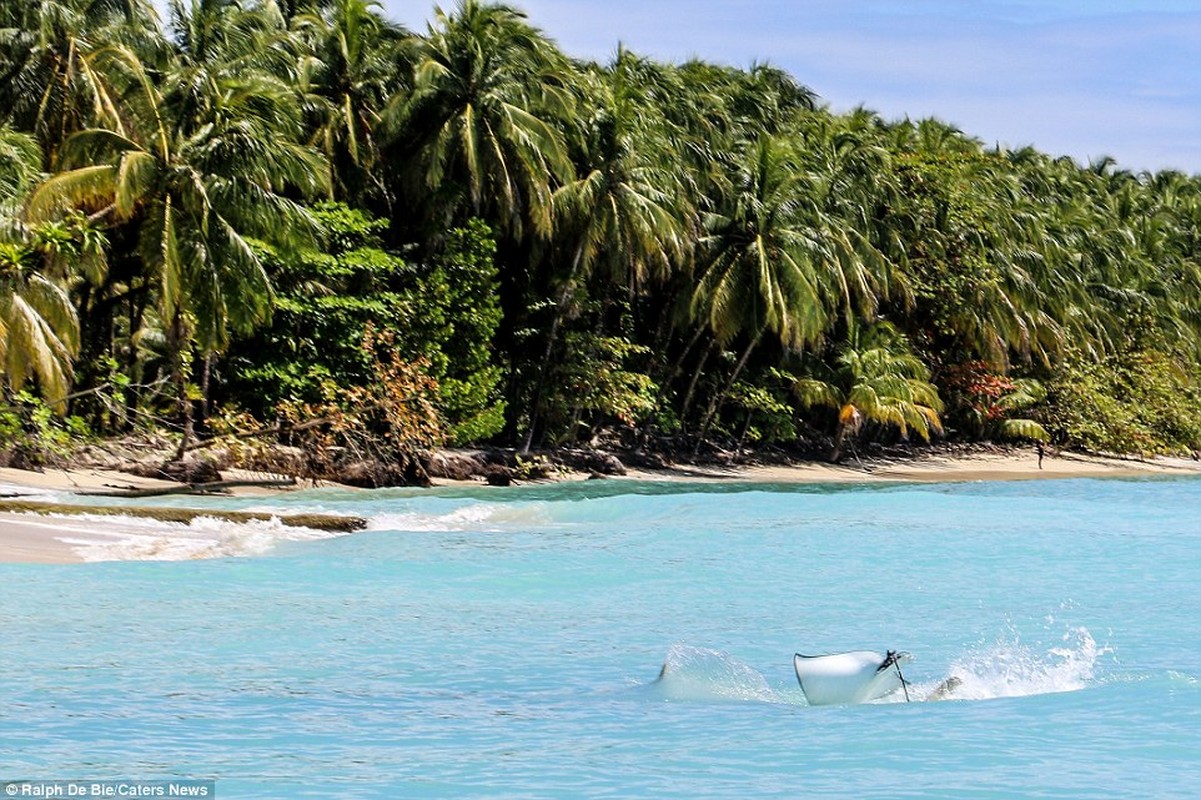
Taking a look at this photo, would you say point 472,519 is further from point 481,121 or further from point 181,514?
point 481,121

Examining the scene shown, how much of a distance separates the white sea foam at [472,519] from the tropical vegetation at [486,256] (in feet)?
15.8

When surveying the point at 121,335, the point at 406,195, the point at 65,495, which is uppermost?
the point at 406,195

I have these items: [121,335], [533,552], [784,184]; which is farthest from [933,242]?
[533,552]

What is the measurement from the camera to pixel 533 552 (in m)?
17.7

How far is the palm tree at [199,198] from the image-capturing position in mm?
23219

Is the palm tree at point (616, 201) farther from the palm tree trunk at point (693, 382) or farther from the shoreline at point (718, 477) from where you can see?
the shoreline at point (718, 477)

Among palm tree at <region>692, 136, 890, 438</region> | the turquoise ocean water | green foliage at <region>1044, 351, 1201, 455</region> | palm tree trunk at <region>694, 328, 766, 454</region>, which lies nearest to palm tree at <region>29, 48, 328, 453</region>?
the turquoise ocean water

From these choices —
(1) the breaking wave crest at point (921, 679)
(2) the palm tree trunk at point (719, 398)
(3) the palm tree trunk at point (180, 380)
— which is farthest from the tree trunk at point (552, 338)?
(1) the breaking wave crest at point (921, 679)

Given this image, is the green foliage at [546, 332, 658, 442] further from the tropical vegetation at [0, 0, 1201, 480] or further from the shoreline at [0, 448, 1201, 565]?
the shoreline at [0, 448, 1201, 565]

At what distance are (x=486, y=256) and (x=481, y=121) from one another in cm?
271

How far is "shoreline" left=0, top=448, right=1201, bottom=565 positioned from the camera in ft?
49.9

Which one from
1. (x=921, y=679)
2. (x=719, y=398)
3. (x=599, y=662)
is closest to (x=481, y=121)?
(x=719, y=398)

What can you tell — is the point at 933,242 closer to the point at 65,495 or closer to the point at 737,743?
the point at 65,495

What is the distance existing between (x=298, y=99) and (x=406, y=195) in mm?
3015
